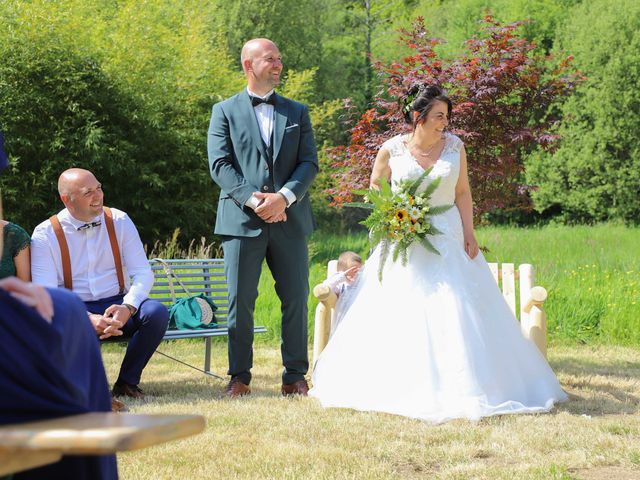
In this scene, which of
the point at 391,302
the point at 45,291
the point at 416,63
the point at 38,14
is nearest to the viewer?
the point at 45,291

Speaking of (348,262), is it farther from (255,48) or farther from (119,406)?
(119,406)

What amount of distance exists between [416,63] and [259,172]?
3.95 metres

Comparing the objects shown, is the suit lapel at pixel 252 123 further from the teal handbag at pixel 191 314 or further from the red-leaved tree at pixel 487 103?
the red-leaved tree at pixel 487 103

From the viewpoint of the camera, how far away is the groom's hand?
5.89m

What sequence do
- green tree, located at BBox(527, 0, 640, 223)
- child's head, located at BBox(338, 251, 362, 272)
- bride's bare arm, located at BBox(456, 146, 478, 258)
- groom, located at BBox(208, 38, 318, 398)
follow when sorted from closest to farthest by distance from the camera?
groom, located at BBox(208, 38, 318, 398) → bride's bare arm, located at BBox(456, 146, 478, 258) → child's head, located at BBox(338, 251, 362, 272) → green tree, located at BBox(527, 0, 640, 223)

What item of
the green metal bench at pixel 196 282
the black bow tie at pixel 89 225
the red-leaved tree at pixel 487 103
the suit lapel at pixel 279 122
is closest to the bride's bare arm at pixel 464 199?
the suit lapel at pixel 279 122

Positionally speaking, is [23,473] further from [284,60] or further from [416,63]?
[284,60]

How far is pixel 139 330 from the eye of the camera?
6.06m

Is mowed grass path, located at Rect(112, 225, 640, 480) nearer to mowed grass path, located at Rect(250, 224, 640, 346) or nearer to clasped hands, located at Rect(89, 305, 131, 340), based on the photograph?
clasped hands, located at Rect(89, 305, 131, 340)

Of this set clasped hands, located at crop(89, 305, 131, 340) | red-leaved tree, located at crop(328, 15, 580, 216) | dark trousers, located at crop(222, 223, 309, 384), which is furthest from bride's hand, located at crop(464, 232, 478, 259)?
red-leaved tree, located at crop(328, 15, 580, 216)

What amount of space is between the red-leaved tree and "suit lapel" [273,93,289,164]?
2965mm

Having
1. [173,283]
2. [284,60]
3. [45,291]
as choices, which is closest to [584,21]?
[284,60]

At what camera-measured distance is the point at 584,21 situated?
28.8 metres

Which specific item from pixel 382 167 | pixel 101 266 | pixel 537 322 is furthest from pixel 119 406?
pixel 537 322
